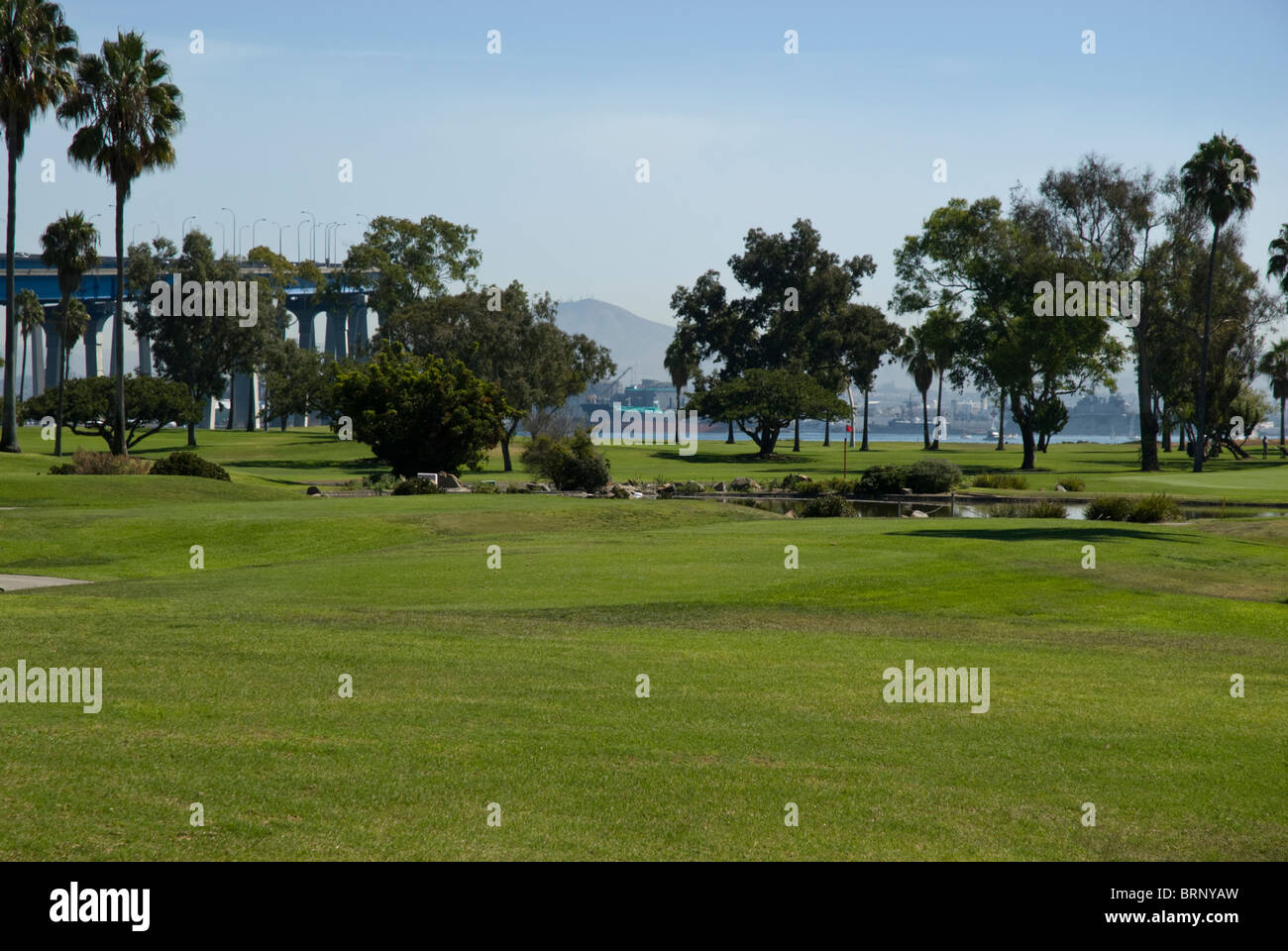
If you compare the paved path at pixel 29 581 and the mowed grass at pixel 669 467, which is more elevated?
the mowed grass at pixel 669 467

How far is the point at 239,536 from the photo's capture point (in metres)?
29.4

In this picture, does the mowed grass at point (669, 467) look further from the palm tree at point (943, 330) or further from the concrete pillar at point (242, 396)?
the concrete pillar at point (242, 396)

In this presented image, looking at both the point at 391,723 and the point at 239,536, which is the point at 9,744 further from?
the point at 239,536

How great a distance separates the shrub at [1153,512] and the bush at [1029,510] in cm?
302

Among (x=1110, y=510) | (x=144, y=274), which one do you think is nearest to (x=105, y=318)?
(x=144, y=274)

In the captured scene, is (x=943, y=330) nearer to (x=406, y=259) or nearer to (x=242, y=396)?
(x=406, y=259)

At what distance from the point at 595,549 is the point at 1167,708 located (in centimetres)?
1709

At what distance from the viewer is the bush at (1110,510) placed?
4034 cm

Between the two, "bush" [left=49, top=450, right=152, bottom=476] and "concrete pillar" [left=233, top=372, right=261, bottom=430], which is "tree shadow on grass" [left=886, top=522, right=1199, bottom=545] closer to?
"bush" [left=49, top=450, right=152, bottom=476]

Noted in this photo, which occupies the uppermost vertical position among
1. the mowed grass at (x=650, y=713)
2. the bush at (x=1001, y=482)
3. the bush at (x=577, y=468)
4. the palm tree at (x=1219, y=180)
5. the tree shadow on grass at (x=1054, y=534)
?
the palm tree at (x=1219, y=180)

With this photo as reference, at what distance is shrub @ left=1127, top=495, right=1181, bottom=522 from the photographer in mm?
39031

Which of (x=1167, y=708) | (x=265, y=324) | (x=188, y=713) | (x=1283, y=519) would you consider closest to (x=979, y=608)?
(x=1167, y=708)

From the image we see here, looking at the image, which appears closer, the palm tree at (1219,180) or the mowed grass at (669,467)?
the mowed grass at (669,467)

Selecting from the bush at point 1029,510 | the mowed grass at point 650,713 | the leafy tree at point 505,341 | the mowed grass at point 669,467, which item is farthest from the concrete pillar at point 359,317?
the mowed grass at point 650,713
